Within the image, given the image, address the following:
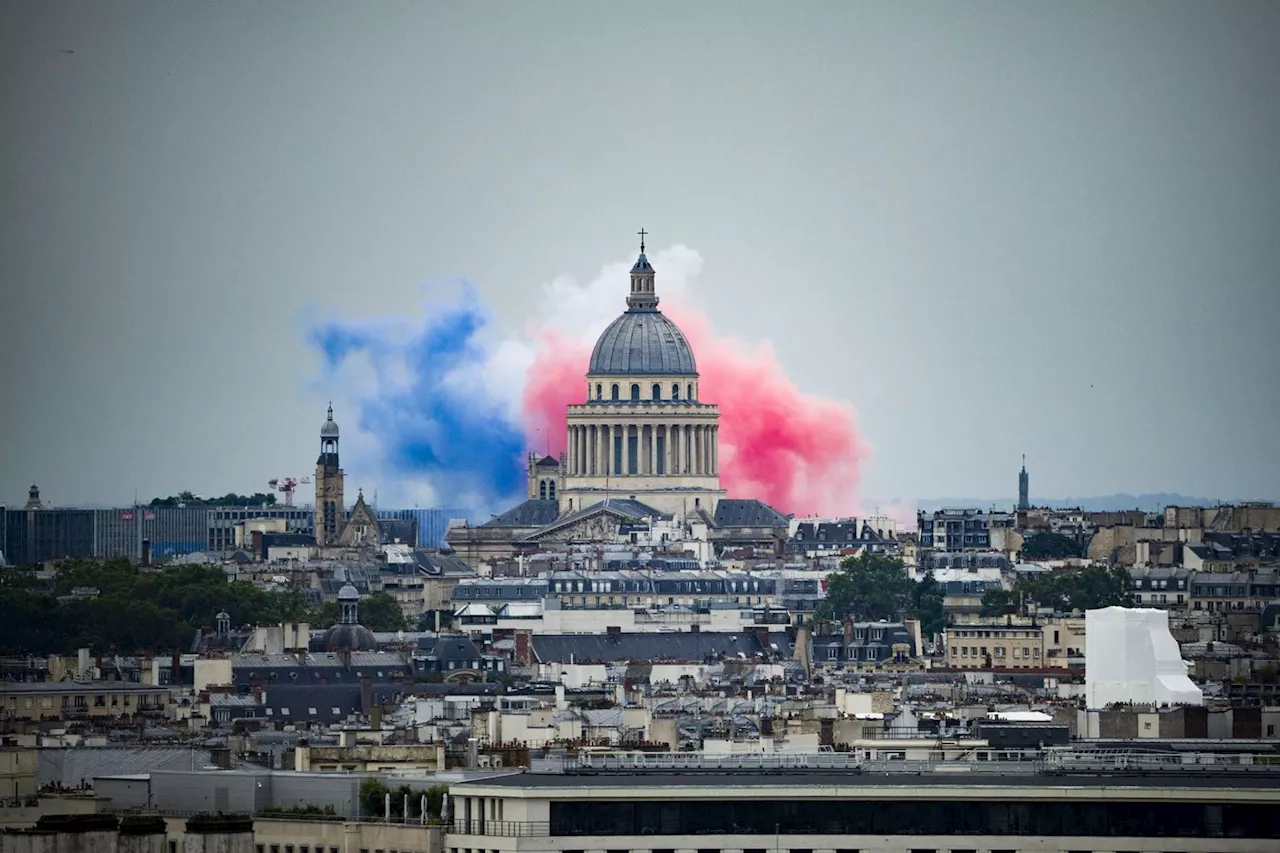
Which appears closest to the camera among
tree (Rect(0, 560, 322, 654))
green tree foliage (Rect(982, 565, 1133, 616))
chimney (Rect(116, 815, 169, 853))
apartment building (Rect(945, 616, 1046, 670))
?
chimney (Rect(116, 815, 169, 853))

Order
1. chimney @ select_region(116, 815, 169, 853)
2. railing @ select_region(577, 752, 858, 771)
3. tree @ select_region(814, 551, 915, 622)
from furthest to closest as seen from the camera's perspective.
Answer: tree @ select_region(814, 551, 915, 622)
railing @ select_region(577, 752, 858, 771)
chimney @ select_region(116, 815, 169, 853)

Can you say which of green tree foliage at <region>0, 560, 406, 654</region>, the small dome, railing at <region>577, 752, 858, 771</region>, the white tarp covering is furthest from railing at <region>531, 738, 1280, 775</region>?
green tree foliage at <region>0, 560, 406, 654</region>

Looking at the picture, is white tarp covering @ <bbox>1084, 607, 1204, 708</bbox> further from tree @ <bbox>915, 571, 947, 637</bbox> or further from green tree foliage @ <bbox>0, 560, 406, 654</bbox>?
tree @ <bbox>915, 571, 947, 637</bbox>

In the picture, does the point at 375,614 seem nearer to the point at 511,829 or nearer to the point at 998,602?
the point at 998,602

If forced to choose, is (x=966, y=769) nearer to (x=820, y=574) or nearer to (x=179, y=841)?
(x=179, y=841)

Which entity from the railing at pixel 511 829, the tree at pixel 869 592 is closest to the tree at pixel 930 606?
the tree at pixel 869 592

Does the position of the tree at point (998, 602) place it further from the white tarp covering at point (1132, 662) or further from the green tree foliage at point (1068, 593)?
the white tarp covering at point (1132, 662)

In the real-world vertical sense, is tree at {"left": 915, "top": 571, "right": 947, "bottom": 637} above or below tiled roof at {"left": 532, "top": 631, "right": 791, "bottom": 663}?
above
